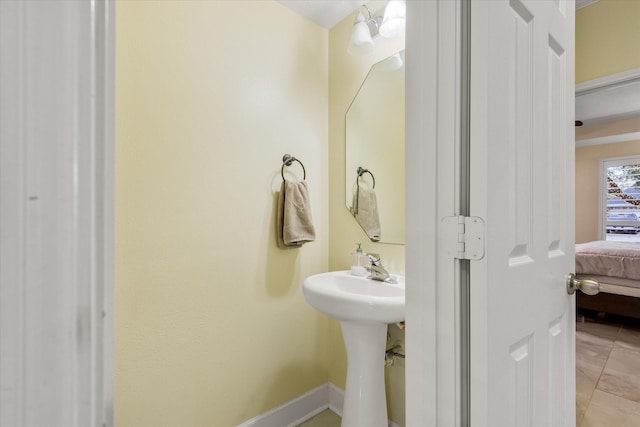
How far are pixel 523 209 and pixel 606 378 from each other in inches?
77.1

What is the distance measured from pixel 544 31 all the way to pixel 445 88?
437mm

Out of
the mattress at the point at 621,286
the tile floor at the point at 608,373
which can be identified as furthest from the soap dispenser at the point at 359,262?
the mattress at the point at 621,286

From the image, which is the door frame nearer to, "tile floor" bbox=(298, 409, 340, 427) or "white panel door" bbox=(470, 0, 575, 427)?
Answer: "white panel door" bbox=(470, 0, 575, 427)

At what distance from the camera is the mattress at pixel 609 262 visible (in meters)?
2.62

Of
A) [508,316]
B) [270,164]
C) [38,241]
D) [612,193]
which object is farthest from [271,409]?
[612,193]

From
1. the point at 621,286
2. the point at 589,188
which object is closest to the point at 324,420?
the point at 621,286

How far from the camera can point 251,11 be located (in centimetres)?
161

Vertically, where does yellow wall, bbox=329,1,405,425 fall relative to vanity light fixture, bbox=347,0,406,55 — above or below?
below

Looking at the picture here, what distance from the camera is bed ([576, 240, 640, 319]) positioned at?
8.53ft

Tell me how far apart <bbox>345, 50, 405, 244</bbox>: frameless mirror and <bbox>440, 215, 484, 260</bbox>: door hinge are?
91 cm

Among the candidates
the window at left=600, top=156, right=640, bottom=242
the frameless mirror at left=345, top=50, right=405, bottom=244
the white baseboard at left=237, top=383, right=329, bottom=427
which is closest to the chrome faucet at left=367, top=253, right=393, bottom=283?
the frameless mirror at left=345, top=50, right=405, bottom=244

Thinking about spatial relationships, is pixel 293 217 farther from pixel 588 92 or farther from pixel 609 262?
pixel 609 262

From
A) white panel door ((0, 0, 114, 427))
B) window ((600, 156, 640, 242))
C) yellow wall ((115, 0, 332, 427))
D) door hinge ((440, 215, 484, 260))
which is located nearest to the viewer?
white panel door ((0, 0, 114, 427))

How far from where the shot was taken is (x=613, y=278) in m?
2.74
